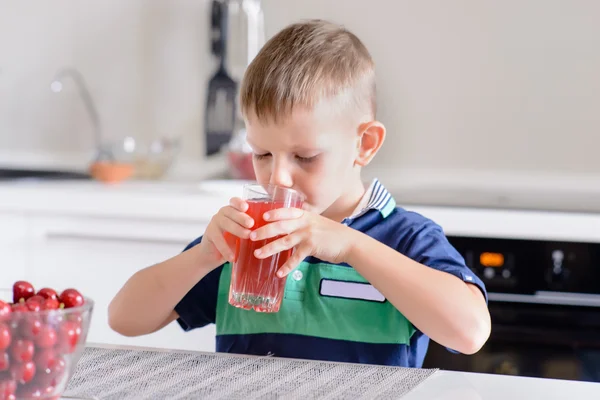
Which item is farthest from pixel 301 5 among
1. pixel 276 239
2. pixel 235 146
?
pixel 276 239

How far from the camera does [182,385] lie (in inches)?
34.4

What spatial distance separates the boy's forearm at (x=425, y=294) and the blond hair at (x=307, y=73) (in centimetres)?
21

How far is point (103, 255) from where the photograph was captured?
2086 millimetres

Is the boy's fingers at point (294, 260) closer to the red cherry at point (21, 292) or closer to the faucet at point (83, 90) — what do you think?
the red cherry at point (21, 292)

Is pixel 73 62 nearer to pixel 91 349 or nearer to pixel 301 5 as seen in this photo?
pixel 301 5

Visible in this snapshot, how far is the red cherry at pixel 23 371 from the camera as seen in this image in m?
0.71

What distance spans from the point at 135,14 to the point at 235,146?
0.64m

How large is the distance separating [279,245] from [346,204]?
0.33 metres

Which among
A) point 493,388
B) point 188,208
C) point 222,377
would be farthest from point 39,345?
point 188,208

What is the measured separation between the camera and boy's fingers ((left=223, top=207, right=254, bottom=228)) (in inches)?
38.6

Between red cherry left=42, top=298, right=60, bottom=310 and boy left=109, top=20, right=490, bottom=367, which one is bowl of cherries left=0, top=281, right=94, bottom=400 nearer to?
red cherry left=42, top=298, right=60, bottom=310

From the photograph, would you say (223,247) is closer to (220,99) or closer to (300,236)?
(300,236)

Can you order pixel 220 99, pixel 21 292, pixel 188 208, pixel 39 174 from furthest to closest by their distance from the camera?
pixel 220 99 → pixel 39 174 → pixel 188 208 → pixel 21 292

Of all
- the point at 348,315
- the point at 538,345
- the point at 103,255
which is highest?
the point at 348,315
